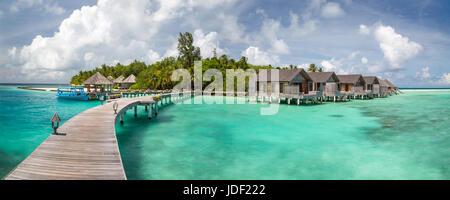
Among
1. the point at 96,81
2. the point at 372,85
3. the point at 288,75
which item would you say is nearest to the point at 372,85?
the point at 372,85

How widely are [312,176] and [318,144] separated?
386 centimetres

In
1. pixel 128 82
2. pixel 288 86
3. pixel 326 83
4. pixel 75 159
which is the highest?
pixel 128 82

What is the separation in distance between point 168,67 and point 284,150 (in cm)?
4067

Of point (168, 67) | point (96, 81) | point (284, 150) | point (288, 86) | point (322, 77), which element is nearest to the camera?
point (284, 150)

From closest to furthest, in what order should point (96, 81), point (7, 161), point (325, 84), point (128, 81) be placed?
point (7, 161) < point (325, 84) < point (96, 81) < point (128, 81)

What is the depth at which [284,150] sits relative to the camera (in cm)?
1011

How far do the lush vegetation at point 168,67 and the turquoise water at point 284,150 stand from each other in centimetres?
3030

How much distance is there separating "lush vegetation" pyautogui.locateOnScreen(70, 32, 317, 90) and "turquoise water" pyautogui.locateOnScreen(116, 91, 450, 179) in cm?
3030

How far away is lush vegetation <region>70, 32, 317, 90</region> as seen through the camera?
45562 millimetres

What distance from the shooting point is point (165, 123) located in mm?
16109

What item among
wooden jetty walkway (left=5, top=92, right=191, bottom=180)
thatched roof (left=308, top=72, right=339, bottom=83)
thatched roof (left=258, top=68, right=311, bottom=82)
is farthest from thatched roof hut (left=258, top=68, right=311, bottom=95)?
wooden jetty walkway (left=5, top=92, right=191, bottom=180)

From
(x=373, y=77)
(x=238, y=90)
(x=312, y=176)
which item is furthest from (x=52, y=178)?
(x=373, y=77)

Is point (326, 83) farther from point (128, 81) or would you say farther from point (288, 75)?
point (128, 81)
